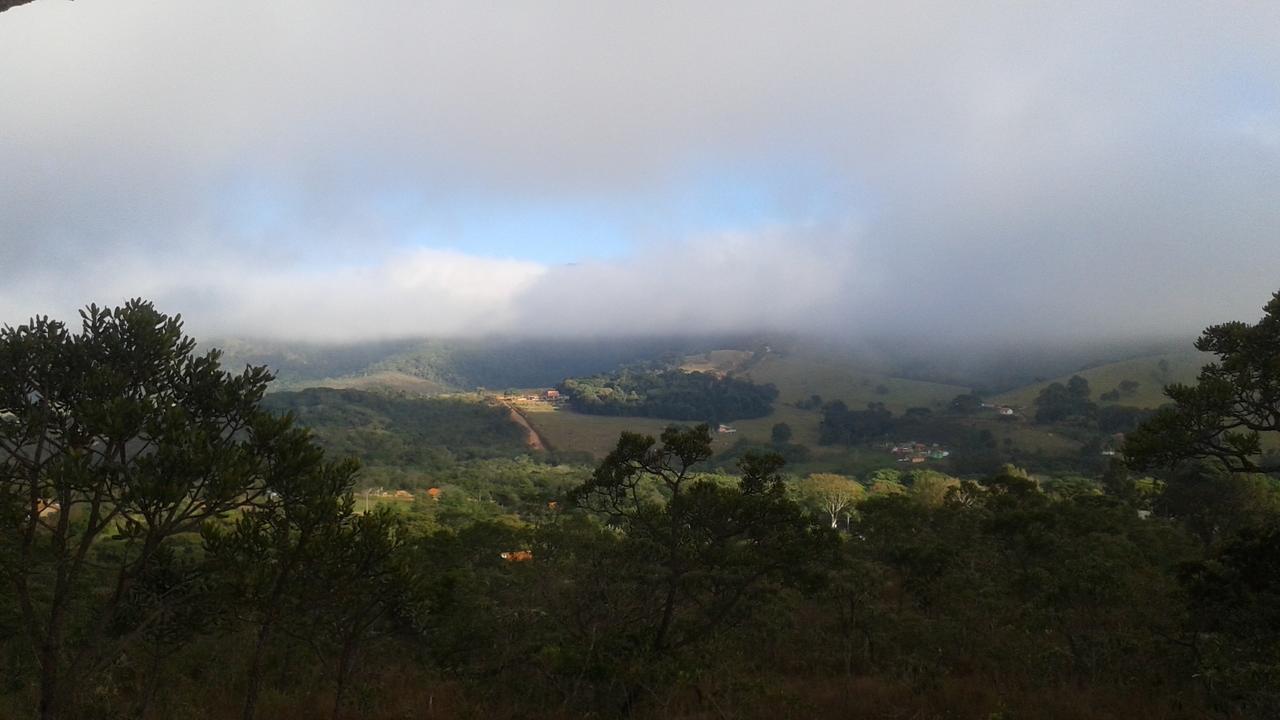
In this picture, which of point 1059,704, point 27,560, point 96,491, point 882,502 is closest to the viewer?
point 96,491

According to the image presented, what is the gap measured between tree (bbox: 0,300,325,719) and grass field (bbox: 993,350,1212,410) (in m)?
164

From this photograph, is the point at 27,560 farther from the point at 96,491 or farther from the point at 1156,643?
the point at 1156,643

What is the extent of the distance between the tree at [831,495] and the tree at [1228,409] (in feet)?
191

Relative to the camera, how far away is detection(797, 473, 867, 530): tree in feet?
221

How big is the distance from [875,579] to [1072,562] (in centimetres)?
531

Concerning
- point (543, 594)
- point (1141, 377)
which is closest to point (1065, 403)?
point (1141, 377)

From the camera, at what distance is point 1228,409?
9.72m

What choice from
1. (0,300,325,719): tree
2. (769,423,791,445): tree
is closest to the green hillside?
(769,423,791,445): tree

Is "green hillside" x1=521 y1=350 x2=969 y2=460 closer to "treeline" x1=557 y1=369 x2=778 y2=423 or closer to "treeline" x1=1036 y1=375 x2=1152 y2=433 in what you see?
"treeline" x1=557 y1=369 x2=778 y2=423

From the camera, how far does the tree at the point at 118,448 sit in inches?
267

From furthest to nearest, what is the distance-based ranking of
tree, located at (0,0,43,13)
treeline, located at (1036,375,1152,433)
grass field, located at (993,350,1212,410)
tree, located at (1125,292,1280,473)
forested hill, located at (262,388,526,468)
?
grass field, located at (993,350,1212,410) < forested hill, located at (262,388,526,468) < treeline, located at (1036,375,1152,433) < tree, located at (1125,292,1280,473) < tree, located at (0,0,43,13)

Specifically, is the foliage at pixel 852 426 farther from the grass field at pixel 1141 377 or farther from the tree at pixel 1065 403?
the grass field at pixel 1141 377

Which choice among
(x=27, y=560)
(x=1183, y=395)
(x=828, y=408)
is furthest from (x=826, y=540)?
(x=828, y=408)

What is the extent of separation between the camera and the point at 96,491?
6496mm
